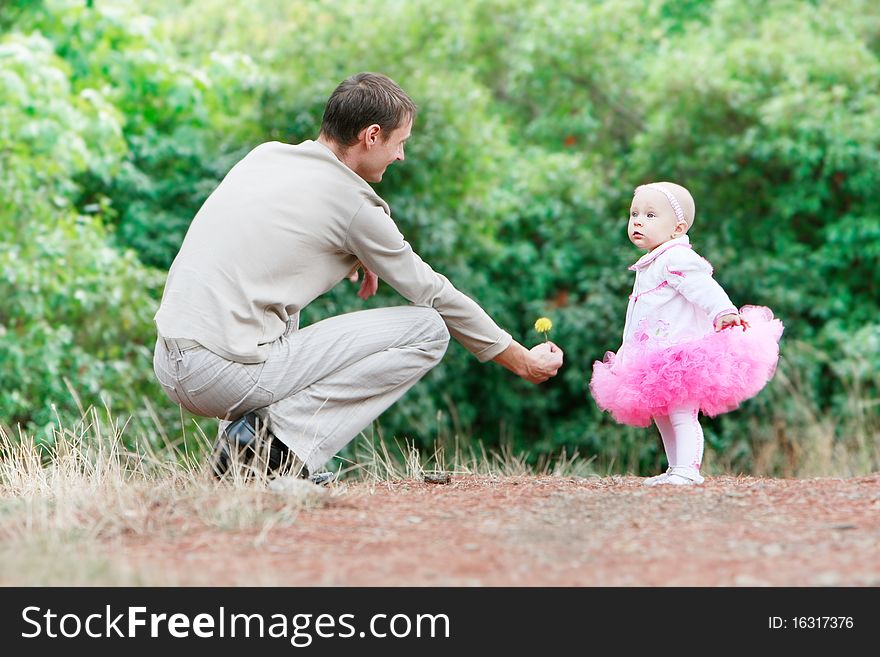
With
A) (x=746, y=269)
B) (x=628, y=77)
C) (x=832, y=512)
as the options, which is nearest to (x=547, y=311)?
(x=746, y=269)

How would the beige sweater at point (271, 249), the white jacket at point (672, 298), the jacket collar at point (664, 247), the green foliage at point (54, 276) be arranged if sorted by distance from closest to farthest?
the beige sweater at point (271, 249)
the white jacket at point (672, 298)
the jacket collar at point (664, 247)
the green foliage at point (54, 276)

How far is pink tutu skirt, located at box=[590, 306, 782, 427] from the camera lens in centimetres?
396

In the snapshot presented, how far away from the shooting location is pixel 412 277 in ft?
12.8

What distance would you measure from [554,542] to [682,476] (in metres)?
1.29

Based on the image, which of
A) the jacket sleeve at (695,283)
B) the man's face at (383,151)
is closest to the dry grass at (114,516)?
the man's face at (383,151)

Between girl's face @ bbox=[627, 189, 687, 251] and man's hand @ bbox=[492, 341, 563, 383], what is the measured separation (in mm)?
530

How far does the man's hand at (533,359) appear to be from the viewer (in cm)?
409

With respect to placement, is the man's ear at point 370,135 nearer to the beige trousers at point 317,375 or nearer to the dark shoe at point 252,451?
the beige trousers at point 317,375

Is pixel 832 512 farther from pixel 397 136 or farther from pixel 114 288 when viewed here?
pixel 114 288

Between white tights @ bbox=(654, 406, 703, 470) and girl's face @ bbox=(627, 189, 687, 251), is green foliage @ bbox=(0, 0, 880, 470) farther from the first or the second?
girl's face @ bbox=(627, 189, 687, 251)

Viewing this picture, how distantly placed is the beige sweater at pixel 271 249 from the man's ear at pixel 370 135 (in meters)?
0.12

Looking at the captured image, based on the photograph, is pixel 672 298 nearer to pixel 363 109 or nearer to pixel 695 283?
pixel 695 283

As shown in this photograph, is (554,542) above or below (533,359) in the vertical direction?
below

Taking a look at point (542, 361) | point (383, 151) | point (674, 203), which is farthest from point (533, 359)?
point (383, 151)
